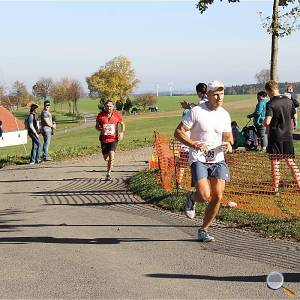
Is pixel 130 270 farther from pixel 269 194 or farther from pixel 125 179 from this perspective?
pixel 125 179

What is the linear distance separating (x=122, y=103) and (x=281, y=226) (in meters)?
85.7

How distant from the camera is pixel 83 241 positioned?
6.98 meters

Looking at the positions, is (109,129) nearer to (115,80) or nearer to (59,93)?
(115,80)

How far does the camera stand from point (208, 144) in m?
6.67

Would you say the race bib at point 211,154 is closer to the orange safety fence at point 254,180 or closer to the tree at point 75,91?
the orange safety fence at point 254,180

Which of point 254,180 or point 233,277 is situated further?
point 254,180

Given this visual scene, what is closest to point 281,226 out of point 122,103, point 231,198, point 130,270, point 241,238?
point 241,238

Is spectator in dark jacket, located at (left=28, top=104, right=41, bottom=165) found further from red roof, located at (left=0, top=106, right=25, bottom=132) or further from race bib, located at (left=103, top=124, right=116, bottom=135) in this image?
red roof, located at (left=0, top=106, right=25, bottom=132)

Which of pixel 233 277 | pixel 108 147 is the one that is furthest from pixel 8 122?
pixel 233 277

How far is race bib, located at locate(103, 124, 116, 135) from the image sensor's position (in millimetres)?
12430

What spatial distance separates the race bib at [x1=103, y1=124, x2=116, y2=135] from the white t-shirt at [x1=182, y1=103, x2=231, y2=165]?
5.87 m

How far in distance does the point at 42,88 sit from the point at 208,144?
11608 cm

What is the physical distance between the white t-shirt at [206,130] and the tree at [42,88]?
113666 mm

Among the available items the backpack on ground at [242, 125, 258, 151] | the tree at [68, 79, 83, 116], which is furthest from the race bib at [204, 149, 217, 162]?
the tree at [68, 79, 83, 116]
